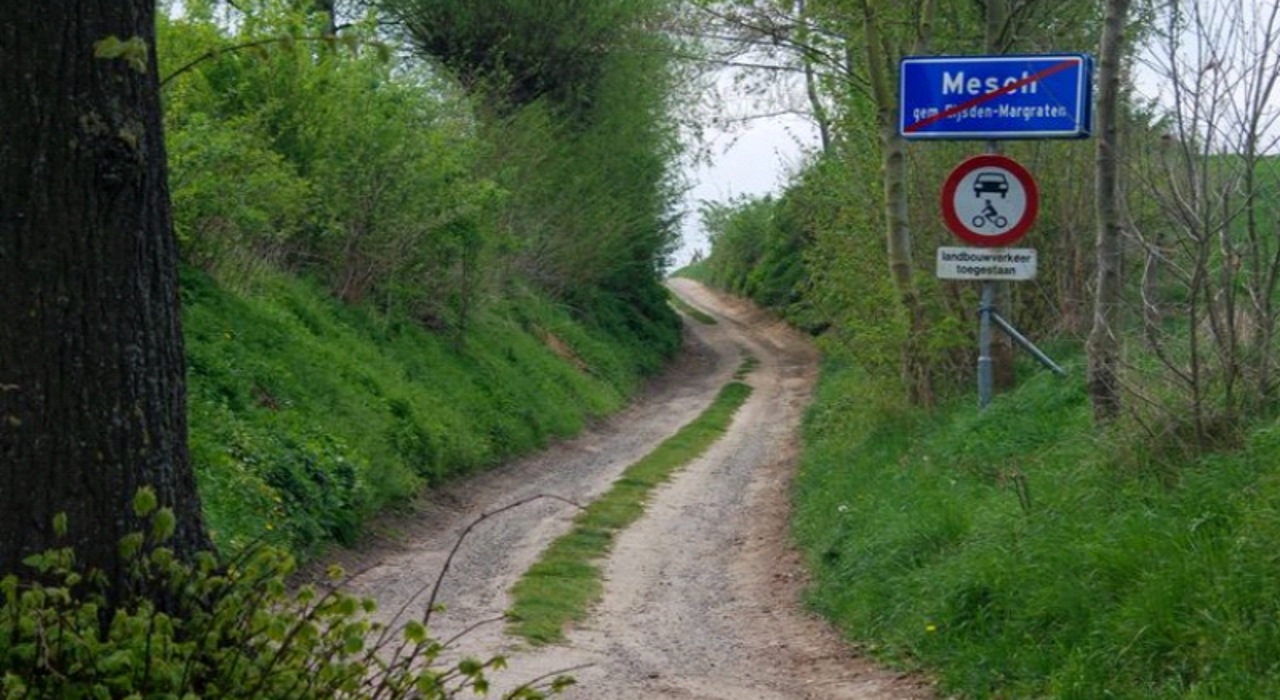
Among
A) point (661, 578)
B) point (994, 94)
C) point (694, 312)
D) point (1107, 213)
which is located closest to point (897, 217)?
point (994, 94)

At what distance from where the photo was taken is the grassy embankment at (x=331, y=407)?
43.5 ft

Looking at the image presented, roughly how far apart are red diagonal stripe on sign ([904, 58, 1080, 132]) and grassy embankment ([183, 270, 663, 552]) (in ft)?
19.2

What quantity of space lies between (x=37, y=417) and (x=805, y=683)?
517 cm

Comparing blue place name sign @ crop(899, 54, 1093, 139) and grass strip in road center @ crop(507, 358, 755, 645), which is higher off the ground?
blue place name sign @ crop(899, 54, 1093, 139)

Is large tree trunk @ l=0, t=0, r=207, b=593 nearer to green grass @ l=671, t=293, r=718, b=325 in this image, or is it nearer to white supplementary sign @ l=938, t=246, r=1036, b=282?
A: white supplementary sign @ l=938, t=246, r=1036, b=282

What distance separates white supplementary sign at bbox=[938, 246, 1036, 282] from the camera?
1339 cm

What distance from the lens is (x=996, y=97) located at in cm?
1327

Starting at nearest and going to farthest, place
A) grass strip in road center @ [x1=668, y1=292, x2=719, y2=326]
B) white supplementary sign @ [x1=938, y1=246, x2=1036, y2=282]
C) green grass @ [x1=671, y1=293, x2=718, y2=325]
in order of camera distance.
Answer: white supplementary sign @ [x1=938, y1=246, x2=1036, y2=282], grass strip in road center @ [x1=668, y1=292, x2=719, y2=326], green grass @ [x1=671, y1=293, x2=718, y2=325]

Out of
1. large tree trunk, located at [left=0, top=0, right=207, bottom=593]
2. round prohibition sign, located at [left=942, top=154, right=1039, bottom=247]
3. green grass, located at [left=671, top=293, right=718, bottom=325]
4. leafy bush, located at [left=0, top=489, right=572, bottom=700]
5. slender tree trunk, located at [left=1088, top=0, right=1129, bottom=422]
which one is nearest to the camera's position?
leafy bush, located at [left=0, top=489, right=572, bottom=700]

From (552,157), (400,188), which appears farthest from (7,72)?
(552,157)

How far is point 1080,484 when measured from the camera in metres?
9.45

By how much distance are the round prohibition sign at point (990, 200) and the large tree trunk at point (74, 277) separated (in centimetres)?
912

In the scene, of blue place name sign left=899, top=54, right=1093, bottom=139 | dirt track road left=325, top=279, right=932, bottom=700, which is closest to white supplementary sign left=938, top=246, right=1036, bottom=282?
blue place name sign left=899, top=54, right=1093, bottom=139

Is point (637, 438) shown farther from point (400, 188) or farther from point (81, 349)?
point (81, 349)
